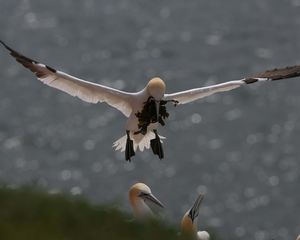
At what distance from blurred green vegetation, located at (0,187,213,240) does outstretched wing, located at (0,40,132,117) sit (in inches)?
163

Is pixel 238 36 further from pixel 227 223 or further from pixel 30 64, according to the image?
pixel 30 64

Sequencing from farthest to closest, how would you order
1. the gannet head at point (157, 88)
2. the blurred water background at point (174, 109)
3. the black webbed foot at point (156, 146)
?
the blurred water background at point (174, 109) < the black webbed foot at point (156, 146) < the gannet head at point (157, 88)

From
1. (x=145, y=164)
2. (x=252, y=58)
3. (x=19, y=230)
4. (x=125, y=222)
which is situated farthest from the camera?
(x=252, y=58)

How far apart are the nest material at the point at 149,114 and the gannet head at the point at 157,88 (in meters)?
0.11

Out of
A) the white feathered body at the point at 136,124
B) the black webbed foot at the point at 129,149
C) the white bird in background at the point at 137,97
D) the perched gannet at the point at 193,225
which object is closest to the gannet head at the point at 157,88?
the white bird in background at the point at 137,97

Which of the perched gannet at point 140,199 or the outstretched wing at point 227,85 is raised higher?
the outstretched wing at point 227,85

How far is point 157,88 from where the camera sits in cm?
1547

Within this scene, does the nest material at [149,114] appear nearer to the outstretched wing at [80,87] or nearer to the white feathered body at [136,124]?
the white feathered body at [136,124]

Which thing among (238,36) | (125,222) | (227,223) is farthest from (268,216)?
(125,222)

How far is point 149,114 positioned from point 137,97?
37 centimetres

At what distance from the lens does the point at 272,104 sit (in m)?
40.6

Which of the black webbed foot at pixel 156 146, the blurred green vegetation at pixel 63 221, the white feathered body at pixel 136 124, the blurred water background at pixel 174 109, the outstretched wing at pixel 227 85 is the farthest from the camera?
the blurred water background at pixel 174 109

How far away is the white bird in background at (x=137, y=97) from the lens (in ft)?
51.5

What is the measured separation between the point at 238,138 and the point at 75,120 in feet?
17.4
